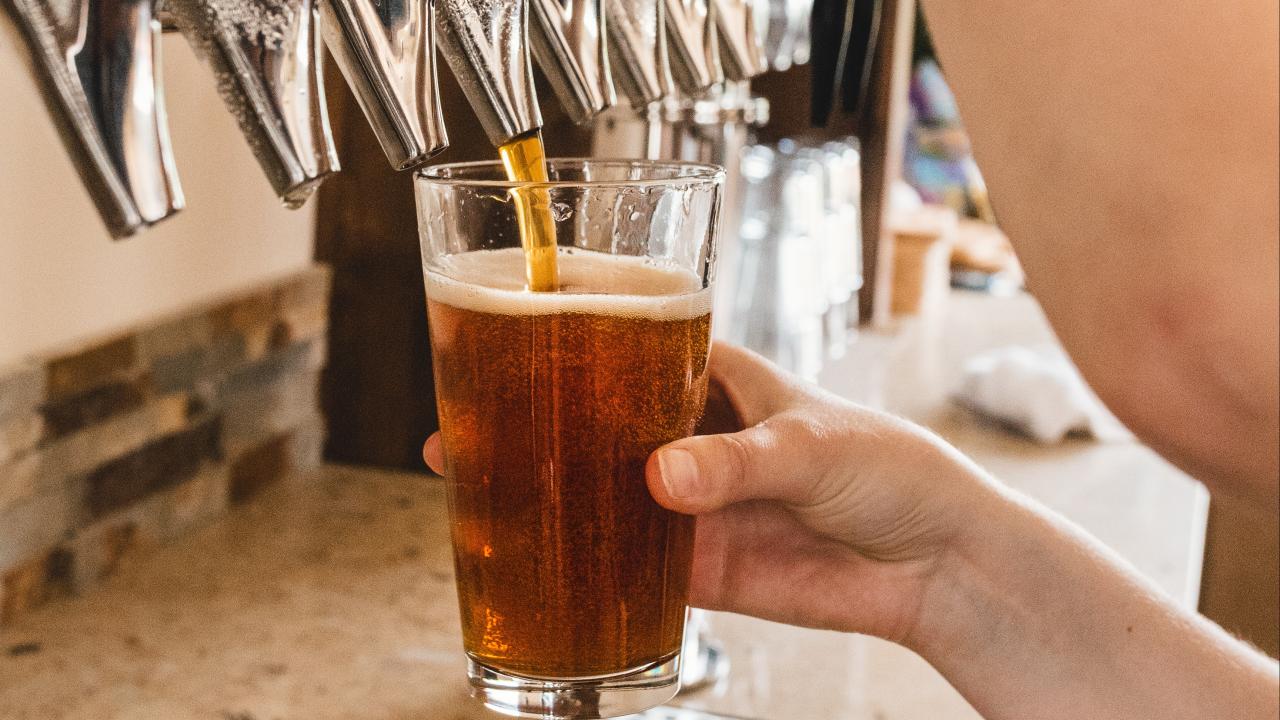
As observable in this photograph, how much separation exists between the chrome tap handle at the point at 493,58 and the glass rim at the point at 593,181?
2.6 inches

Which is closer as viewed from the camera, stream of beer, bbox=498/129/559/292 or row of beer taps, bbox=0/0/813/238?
row of beer taps, bbox=0/0/813/238

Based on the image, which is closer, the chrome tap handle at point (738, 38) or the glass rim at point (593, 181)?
the glass rim at point (593, 181)

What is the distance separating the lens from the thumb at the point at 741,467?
25.7 inches

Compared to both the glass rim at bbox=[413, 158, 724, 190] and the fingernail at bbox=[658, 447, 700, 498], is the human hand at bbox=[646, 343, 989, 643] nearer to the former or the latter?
the fingernail at bbox=[658, 447, 700, 498]

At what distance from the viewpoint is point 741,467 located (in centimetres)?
71

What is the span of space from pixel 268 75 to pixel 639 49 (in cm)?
31

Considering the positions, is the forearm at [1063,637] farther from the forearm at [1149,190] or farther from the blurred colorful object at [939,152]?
the blurred colorful object at [939,152]

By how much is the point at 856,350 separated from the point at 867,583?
4.38 ft

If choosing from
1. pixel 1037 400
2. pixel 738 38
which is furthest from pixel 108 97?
pixel 1037 400

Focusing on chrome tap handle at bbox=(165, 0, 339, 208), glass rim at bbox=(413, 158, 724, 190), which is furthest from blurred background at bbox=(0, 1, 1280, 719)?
chrome tap handle at bbox=(165, 0, 339, 208)

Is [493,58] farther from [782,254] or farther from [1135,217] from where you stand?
[782,254]

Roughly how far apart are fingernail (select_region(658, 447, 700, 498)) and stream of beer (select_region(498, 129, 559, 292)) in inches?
4.1

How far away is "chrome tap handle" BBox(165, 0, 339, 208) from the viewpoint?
1.45ft

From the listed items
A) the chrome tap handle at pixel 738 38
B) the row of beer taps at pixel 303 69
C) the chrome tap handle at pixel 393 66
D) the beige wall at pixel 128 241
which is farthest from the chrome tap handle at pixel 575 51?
the beige wall at pixel 128 241
